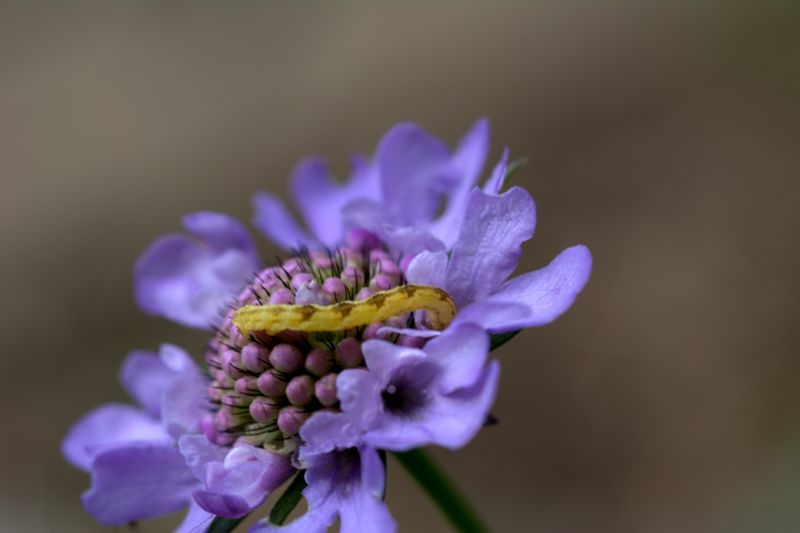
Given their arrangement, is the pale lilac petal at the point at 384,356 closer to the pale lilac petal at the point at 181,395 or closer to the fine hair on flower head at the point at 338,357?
the fine hair on flower head at the point at 338,357

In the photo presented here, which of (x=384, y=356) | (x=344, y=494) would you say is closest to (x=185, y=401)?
(x=344, y=494)

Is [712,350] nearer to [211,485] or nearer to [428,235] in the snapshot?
[428,235]

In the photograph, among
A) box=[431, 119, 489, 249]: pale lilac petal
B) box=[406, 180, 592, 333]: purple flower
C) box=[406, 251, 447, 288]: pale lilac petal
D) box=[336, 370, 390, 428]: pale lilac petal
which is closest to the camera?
box=[336, 370, 390, 428]: pale lilac petal

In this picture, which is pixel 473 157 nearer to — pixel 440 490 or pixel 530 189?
pixel 440 490

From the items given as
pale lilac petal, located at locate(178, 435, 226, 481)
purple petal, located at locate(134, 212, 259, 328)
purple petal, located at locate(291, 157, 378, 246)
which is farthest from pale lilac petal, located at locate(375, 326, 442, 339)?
purple petal, located at locate(291, 157, 378, 246)

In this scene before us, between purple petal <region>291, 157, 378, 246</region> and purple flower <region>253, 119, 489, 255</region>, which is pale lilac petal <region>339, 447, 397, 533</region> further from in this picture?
purple petal <region>291, 157, 378, 246</region>

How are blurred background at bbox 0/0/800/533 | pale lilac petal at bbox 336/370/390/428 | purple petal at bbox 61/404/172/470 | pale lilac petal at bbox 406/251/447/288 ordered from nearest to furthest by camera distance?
pale lilac petal at bbox 336/370/390/428
pale lilac petal at bbox 406/251/447/288
purple petal at bbox 61/404/172/470
blurred background at bbox 0/0/800/533

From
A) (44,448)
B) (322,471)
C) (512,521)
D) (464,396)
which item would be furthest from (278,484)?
(44,448)
